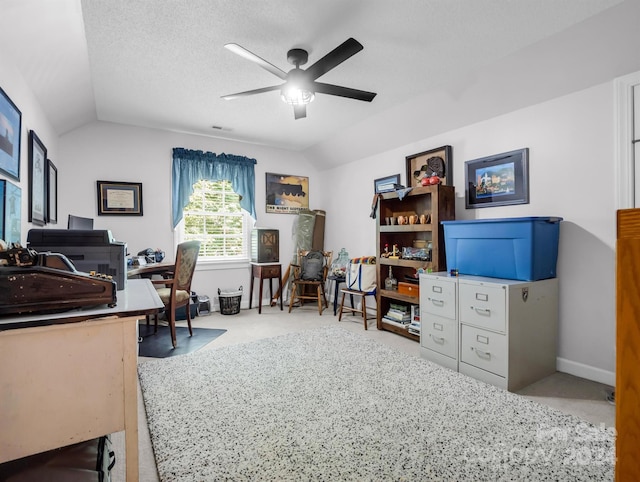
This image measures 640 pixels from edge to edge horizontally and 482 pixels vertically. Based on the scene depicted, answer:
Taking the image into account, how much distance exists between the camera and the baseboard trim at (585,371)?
2344mm

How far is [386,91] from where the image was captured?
3.16m

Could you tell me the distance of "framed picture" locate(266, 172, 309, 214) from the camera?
5094 millimetres

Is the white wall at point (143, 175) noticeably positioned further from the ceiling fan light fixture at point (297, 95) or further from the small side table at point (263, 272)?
the ceiling fan light fixture at point (297, 95)

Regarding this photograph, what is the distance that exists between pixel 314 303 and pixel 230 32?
3902 mm

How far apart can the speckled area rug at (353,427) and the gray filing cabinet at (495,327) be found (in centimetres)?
15

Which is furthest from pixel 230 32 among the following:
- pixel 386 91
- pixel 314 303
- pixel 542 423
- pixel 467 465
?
pixel 314 303

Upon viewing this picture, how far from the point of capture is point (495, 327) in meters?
2.32

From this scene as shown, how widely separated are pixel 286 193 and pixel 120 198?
7.64ft

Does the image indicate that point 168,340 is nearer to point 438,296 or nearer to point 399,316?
point 399,316

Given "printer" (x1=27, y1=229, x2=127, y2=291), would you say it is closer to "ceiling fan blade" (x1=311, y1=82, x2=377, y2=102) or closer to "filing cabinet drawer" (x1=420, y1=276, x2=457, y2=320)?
"ceiling fan blade" (x1=311, y1=82, x2=377, y2=102)

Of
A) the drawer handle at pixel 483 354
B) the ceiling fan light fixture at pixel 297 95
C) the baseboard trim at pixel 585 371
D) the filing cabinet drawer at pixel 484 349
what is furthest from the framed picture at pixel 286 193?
the baseboard trim at pixel 585 371

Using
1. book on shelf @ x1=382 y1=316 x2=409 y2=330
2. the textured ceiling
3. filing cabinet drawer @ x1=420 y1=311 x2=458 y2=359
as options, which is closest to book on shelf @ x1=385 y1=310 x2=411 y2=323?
book on shelf @ x1=382 y1=316 x2=409 y2=330

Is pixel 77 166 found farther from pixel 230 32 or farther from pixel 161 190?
pixel 230 32

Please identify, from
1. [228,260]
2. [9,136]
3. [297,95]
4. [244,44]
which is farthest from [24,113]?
[228,260]
